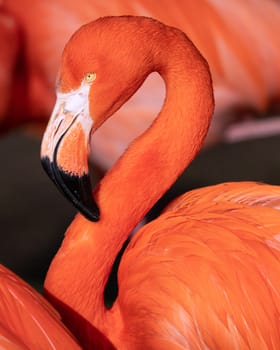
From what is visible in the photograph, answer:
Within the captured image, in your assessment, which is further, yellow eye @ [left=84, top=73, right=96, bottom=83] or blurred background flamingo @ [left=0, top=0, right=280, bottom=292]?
blurred background flamingo @ [left=0, top=0, right=280, bottom=292]

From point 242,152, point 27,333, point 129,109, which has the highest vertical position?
point 27,333

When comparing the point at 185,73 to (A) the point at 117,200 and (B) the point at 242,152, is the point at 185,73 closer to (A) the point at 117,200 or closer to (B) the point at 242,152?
(A) the point at 117,200

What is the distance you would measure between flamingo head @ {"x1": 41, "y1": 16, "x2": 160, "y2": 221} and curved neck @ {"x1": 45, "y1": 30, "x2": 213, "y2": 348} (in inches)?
3.4

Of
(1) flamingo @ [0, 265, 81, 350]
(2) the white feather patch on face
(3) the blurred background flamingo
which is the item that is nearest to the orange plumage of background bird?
(3) the blurred background flamingo

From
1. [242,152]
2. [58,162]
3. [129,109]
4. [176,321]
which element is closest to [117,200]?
[58,162]

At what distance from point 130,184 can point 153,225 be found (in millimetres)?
87

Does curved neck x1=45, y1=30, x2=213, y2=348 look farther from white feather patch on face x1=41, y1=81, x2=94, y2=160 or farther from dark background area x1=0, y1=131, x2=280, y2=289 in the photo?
dark background area x1=0, y1=131, x2=280, y2=289

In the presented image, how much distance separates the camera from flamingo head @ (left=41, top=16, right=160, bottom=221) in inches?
59.5

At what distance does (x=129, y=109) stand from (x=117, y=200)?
3.88 ft

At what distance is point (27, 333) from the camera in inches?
56.4

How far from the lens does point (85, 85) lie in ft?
5.02

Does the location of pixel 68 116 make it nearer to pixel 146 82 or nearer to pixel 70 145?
pixel 70 145

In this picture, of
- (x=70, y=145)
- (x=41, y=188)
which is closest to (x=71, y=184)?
(x=70, y=145)

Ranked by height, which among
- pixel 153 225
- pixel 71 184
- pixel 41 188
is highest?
pixel 71 184
